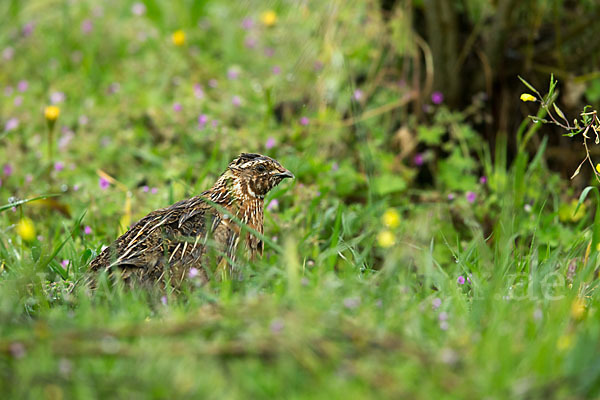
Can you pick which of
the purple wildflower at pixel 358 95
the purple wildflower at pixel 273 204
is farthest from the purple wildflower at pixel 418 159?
the purple wildflower at pixel 273 204

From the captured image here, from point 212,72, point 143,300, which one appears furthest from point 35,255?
point 212,72

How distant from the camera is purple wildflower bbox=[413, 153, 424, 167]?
19.9 ft

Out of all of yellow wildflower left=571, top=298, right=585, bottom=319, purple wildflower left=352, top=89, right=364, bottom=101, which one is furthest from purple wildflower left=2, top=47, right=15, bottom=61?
yellow wildflower left=571, top=298, right=585, bottom=319

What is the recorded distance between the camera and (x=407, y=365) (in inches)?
95.7

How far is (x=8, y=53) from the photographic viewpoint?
800cm

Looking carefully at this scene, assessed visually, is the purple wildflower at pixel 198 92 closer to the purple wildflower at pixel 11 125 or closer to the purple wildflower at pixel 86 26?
the purple wildflower at pixel 11 125

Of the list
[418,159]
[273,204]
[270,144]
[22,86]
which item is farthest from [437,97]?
[22,86]

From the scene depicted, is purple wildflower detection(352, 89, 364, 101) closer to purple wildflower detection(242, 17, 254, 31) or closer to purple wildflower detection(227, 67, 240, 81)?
purple wildflower detection(227, 67, 240, 81)

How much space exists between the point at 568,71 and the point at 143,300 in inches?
154

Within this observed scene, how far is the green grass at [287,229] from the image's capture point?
244cm

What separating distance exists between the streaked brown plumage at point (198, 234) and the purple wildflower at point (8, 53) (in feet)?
14.3

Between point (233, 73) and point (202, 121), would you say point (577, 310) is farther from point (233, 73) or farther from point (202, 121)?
point (233, 73)

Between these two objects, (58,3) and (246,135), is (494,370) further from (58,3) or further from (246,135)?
(58,3)

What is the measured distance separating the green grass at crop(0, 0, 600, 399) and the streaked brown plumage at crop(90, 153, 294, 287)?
156 mm
